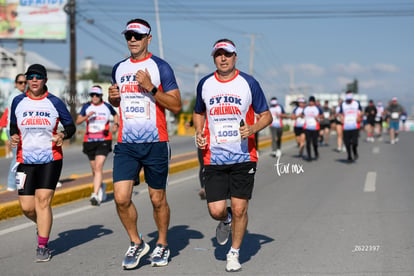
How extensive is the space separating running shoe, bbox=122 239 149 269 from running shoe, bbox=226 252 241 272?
81 cm

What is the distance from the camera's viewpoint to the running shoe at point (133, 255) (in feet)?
18.5

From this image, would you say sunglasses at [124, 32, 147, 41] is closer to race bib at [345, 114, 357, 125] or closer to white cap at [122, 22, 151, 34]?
white cap at [122, 22, 151, 34]

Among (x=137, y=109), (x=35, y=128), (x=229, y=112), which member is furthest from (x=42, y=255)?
(x=229, y=112)

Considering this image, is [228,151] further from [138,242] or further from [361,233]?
[361,233]

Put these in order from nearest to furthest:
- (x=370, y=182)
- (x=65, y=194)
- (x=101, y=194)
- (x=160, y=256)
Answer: (x=160, y=256) < (x=101, y=194) < (x=65, y=194) < (x=370, y=182)

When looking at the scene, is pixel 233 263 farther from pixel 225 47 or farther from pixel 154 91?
pixel 225 47

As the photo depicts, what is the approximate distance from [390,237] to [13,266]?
12.8ft

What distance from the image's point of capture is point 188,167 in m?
16.7

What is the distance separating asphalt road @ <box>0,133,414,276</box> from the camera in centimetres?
570

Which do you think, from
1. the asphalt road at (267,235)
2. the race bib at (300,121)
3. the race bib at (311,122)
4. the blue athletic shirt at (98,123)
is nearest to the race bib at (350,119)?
the race bib at (311,122)

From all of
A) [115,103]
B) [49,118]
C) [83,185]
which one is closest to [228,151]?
[115,103]

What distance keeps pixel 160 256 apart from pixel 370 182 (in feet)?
26.4

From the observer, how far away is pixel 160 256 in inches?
229

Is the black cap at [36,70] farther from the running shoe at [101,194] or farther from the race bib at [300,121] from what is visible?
the race bib at [300,121]
